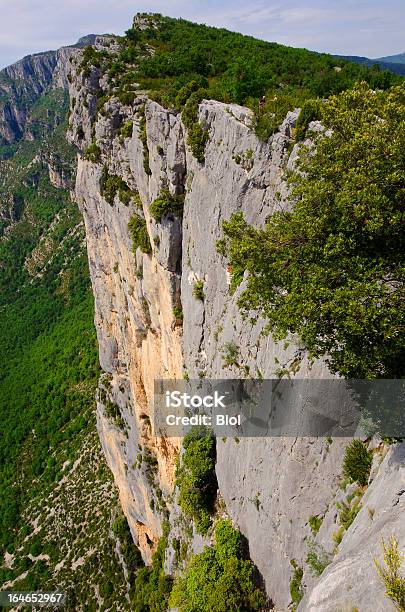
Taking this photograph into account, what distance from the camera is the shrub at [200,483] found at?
23219mm

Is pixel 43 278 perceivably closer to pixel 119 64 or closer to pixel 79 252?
pixel 79 252

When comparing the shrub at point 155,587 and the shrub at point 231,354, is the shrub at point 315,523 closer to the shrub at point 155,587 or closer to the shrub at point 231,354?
the shrub at point 231,354

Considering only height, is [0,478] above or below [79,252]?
below

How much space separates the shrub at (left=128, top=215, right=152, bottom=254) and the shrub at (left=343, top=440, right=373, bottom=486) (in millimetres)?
22758

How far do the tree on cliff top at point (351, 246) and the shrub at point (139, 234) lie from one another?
20.9m

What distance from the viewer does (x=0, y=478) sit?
241 feet

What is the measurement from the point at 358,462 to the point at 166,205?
66.7 feet

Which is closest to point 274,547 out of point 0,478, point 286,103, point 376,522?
point 376,522

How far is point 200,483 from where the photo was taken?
23719 millimetres

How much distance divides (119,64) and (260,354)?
38.1m

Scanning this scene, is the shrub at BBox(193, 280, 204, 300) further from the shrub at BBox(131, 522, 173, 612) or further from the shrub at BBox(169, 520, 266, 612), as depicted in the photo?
the shrub at BBox(131, 522, 173, 612)

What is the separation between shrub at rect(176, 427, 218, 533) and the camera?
76.2 feet

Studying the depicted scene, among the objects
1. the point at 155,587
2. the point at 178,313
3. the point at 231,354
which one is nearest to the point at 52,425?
the point at 155,587

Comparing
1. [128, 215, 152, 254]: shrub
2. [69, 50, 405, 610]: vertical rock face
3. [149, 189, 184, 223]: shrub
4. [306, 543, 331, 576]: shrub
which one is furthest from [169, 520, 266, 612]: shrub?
[128, 215, 152, 254]: shrub
